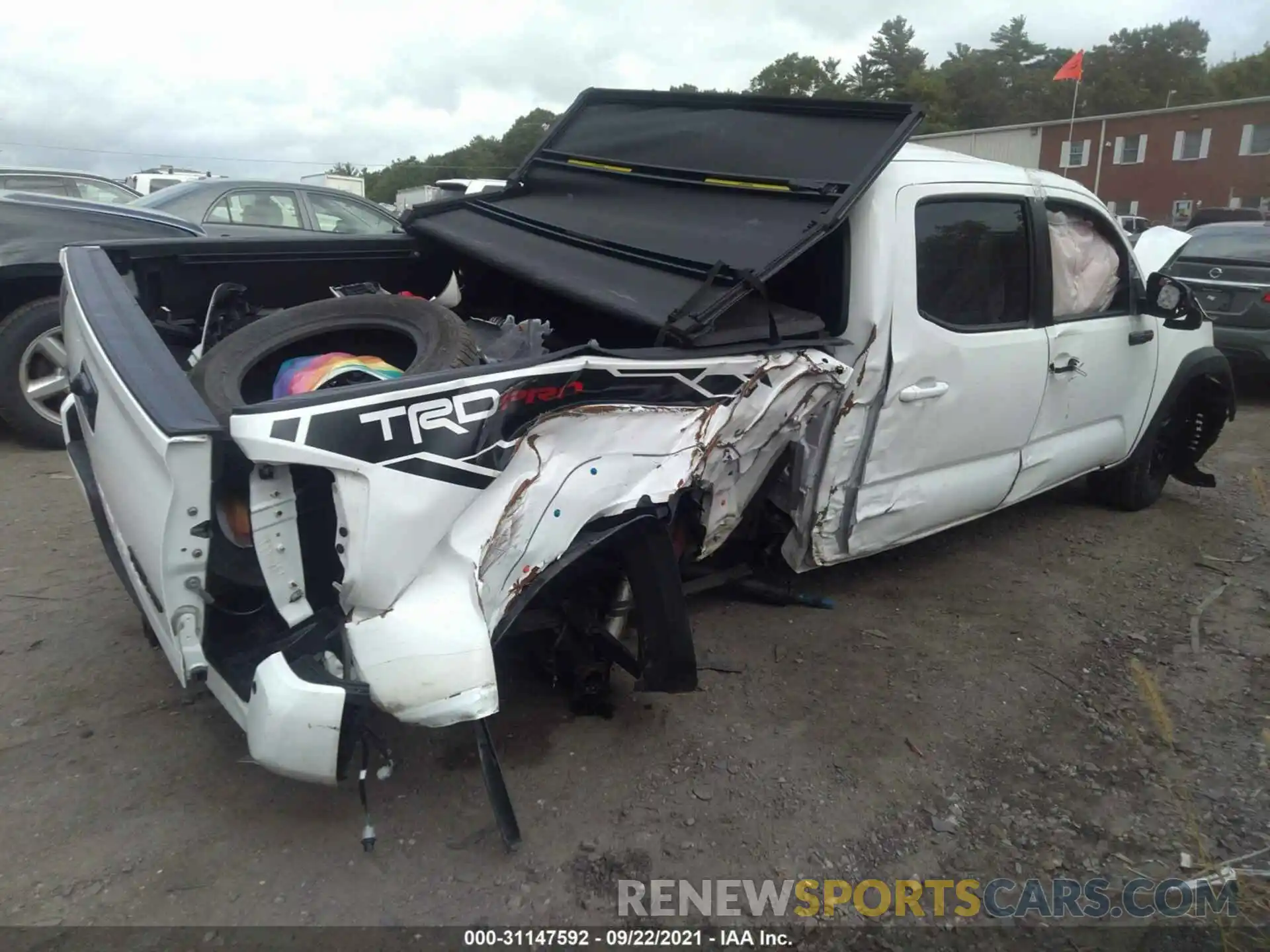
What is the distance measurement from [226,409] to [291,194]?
23.2ft

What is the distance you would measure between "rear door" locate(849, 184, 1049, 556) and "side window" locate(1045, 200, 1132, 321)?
0.26 metres

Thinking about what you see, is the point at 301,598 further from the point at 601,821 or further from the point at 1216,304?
the point at 1216,304

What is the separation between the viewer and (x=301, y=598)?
220 cm

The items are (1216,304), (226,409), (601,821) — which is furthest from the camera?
(1216,304)

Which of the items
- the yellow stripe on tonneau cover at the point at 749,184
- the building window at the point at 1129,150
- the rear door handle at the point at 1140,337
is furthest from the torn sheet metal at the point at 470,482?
the building window at the point at 1129,150

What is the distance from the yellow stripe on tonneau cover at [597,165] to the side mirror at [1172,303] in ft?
8.68

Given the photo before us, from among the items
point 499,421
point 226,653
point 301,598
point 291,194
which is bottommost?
point 226,653

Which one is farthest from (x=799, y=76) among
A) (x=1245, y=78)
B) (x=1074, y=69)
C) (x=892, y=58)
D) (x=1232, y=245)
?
(x=1232, y=245)

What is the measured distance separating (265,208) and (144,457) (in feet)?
23.2

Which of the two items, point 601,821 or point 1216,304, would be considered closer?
point 601,821

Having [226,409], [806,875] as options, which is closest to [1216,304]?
[806,875]

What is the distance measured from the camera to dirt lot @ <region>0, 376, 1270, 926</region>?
2.32m

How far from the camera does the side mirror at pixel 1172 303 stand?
4406 mm

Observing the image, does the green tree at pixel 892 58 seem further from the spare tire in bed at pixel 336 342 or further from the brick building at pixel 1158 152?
the spare tire in bed at pixel 336 342
